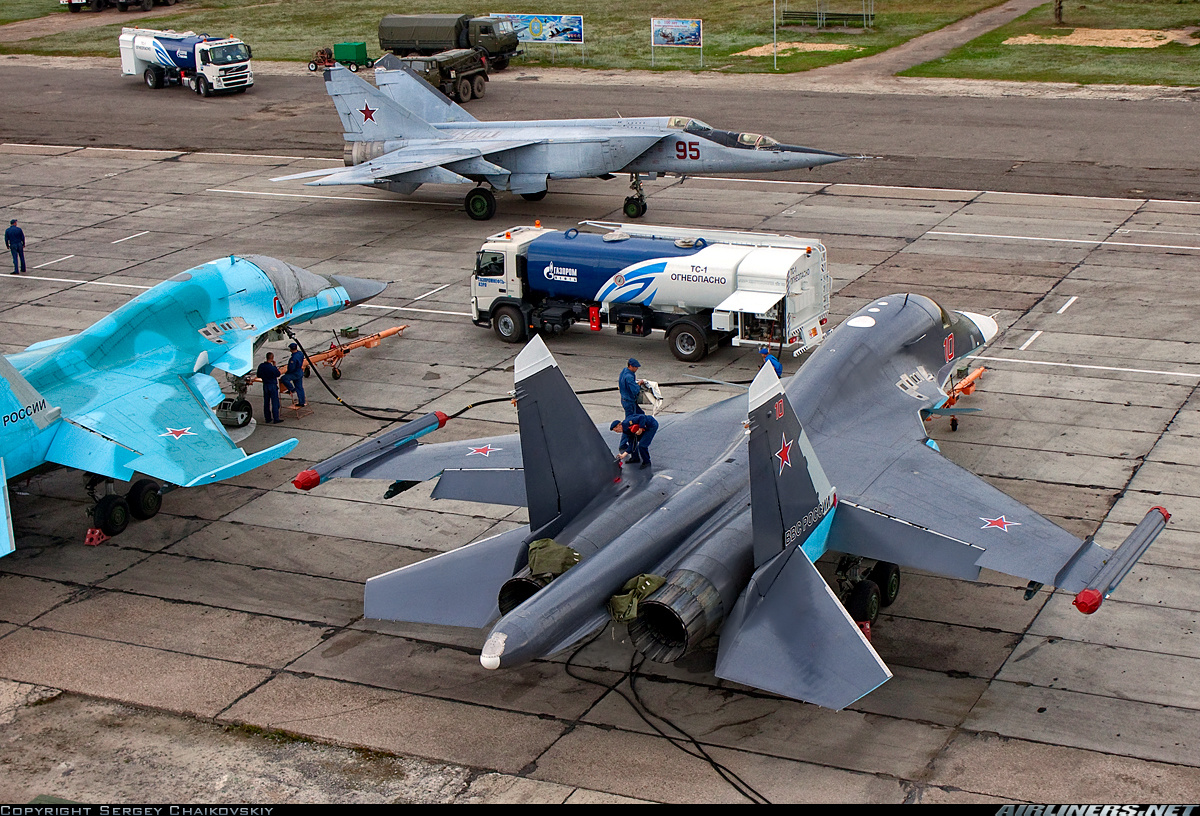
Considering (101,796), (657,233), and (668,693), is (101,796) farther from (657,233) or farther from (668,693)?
(657,233)

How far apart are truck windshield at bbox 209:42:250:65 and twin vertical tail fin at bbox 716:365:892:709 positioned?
178 feet

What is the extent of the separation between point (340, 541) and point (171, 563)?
280 centimetres

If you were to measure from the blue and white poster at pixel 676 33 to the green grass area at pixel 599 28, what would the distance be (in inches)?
30.4

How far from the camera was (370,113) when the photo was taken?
140 feet

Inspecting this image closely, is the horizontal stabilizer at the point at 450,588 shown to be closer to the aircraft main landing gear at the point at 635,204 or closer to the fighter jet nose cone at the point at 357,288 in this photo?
the fighter jet nose cone at the point at 357,288

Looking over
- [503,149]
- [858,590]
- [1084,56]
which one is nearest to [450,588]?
[858,590]

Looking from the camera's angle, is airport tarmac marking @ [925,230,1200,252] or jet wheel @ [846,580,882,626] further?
airport tarmac marking @ [925,230,1200,252]

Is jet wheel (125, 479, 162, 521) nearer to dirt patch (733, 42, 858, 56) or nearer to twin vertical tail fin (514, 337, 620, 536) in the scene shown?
twin vertical tail fin (514, 337, 620, 536)

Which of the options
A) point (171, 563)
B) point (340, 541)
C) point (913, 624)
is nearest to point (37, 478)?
point (171, 563)

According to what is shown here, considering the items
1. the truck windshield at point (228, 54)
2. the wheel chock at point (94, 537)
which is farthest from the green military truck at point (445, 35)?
the wheel chock at point (94, 537)

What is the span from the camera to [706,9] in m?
82.6

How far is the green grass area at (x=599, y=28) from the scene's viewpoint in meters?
68.4

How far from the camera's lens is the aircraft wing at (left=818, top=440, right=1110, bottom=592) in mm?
15578

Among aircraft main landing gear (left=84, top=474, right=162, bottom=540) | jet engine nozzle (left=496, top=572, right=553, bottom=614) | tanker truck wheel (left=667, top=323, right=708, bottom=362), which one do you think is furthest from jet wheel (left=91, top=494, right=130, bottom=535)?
tanker truck wheel (left=667, top=323, right=708, bottom=362)
